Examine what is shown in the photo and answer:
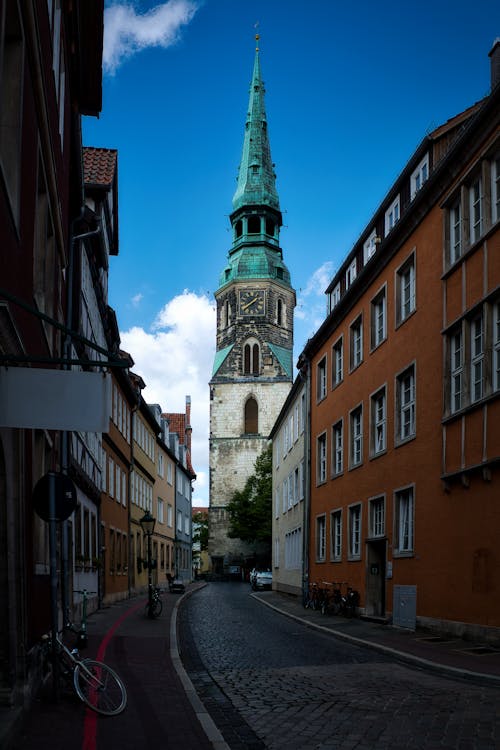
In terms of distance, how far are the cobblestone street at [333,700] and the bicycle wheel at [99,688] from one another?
3.65 ft

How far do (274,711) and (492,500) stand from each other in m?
7.91

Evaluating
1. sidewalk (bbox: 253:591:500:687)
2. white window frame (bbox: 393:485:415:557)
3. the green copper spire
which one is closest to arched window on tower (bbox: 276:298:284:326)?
the green copper spire

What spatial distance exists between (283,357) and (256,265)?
426 inches

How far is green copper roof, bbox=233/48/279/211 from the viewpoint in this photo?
103 meters

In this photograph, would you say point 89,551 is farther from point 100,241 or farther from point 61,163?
point 61,163

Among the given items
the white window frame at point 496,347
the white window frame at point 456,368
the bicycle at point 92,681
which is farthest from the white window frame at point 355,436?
the bicycle at point 92,681

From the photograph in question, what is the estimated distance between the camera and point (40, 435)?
12516 millimetres

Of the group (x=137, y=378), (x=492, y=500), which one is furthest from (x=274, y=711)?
(x=137, y=378)

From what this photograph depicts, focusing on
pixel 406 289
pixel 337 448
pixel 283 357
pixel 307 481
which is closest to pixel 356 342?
pixel 337 448

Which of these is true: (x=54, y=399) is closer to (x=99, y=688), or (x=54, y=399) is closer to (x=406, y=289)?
(x=99, y=688)

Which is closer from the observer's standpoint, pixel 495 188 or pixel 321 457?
pixel 495 188

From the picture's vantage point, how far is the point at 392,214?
25.9 meters

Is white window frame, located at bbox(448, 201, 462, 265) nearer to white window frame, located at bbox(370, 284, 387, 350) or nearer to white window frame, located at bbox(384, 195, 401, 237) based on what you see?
white window frame, located at bbox(384, 195, 401, 237)

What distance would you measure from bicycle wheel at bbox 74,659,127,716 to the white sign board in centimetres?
399
